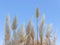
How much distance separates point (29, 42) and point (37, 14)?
0.44m

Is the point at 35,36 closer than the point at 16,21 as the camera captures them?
No

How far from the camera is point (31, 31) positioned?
2.82m

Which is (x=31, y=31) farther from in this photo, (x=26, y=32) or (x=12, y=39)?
(x=12, y=39)

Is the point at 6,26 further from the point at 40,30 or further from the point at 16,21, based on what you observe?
the point at 40,30

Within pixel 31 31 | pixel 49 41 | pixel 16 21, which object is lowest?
pixel 49 41

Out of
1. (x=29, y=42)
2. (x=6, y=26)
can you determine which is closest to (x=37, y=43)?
(x=29, y=42)

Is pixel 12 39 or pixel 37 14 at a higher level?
pixel 37 14

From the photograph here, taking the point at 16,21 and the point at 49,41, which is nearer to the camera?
the point at 16,21

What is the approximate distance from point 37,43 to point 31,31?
199 millimetres

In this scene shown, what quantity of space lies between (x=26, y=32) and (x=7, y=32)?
0.97 feet

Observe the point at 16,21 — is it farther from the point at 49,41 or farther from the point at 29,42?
the point at 49,41

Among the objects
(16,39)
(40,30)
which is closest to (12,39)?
(16,39)

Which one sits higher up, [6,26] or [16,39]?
[6,26]

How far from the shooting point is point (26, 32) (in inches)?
112
